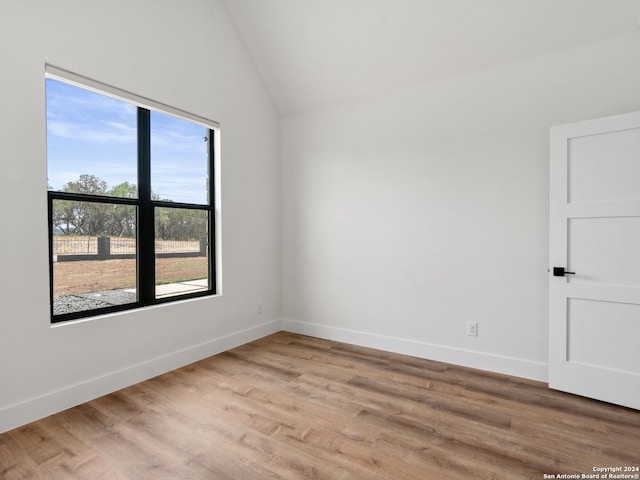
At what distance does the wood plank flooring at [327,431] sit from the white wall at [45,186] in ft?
0.96

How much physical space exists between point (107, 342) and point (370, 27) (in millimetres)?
3535

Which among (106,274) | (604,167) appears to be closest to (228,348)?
(106,274)

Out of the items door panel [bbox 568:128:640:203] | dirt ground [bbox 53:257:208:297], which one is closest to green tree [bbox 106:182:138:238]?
dirt ground [bbox 53:257:208:297]

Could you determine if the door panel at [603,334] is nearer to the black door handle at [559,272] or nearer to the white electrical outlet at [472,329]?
the black door handle at [559,272]

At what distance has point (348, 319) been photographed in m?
3.96

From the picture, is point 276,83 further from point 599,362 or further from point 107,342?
point 599,362

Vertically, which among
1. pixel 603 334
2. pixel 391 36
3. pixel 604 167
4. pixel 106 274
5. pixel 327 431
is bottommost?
pixel 327 431

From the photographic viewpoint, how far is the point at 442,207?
336 centimetres

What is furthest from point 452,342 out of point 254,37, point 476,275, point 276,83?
point 254,37

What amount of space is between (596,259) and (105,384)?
3.83 m

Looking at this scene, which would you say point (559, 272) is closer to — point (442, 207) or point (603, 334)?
point (603, 334)

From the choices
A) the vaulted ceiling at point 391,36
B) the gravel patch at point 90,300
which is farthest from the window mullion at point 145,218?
the vaulted ceiling at point 391,36

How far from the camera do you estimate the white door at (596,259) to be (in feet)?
8.02

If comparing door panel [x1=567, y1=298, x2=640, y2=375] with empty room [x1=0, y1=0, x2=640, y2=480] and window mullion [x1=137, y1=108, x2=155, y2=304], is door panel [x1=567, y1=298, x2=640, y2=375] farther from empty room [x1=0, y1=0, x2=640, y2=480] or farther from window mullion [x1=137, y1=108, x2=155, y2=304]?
window mullion [x1=137, y1=108, x2=155, y2=304]
